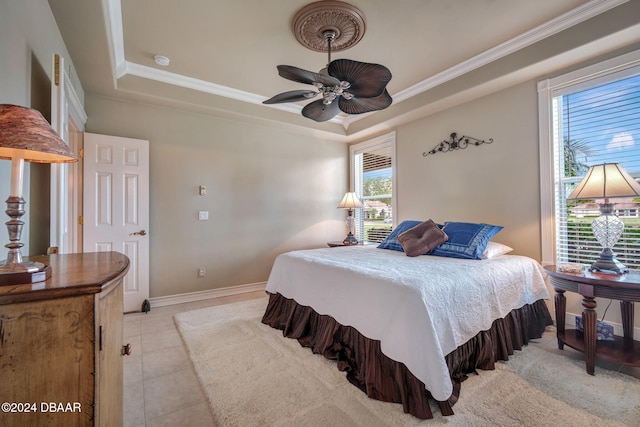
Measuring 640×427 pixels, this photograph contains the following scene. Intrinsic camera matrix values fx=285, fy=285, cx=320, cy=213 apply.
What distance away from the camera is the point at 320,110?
101 inches

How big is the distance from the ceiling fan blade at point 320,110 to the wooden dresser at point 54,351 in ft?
6.84

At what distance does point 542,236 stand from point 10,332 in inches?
144

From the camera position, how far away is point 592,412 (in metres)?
1.58

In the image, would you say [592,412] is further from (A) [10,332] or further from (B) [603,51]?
(B) [603,51]

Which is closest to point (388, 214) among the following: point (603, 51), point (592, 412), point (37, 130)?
point (603, 51)

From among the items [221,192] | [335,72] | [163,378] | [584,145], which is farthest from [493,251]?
[221,192]

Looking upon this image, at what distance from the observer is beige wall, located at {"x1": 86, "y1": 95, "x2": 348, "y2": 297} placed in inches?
141

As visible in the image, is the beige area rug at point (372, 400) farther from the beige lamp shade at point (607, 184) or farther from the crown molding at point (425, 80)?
the crown molding at point (425, 80)

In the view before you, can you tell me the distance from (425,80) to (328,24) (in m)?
1.67

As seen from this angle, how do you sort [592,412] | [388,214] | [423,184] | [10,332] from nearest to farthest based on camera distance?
[10,332]
[592,412]
[423,184]
[388,214]

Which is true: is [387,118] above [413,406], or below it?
above

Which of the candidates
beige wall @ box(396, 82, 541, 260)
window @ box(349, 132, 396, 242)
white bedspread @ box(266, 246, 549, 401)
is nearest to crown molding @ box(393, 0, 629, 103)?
beige wall @ box(396, 82, 541, 260)

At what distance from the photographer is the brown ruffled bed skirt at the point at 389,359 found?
5.39 ft

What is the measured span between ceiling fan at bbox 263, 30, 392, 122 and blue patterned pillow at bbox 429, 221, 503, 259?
1.45 meters
